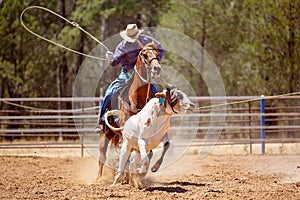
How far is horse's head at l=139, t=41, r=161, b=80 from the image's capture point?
7148mm

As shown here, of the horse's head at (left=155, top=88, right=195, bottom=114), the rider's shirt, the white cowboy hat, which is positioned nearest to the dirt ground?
the horse's head at (left=155, top=88, right=195, bottom=114)

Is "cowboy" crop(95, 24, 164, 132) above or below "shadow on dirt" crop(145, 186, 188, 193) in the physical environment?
above

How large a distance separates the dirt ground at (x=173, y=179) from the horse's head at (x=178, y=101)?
0.94 m

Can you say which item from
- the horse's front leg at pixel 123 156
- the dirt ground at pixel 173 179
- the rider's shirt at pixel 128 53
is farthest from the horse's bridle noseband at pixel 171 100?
the rider's shirt at pixel 128 53

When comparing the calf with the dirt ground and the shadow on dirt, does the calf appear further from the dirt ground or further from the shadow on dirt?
the dirt ground

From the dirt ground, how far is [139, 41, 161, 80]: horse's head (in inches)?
54.9

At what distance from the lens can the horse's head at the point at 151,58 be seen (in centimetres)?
715

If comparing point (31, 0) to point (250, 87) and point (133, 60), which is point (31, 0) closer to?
point (250, 87)

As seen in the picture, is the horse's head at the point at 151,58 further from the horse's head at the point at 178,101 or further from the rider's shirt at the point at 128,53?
the rider's shirt at the point at 128,53

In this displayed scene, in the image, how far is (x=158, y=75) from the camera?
7152 mm

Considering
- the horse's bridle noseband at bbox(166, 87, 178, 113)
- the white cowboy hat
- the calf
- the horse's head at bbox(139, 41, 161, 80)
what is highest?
the white cowboy hat

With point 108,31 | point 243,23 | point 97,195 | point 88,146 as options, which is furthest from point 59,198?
point 108,31

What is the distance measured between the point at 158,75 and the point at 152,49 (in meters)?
0.53

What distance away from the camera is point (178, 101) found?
279 inches
